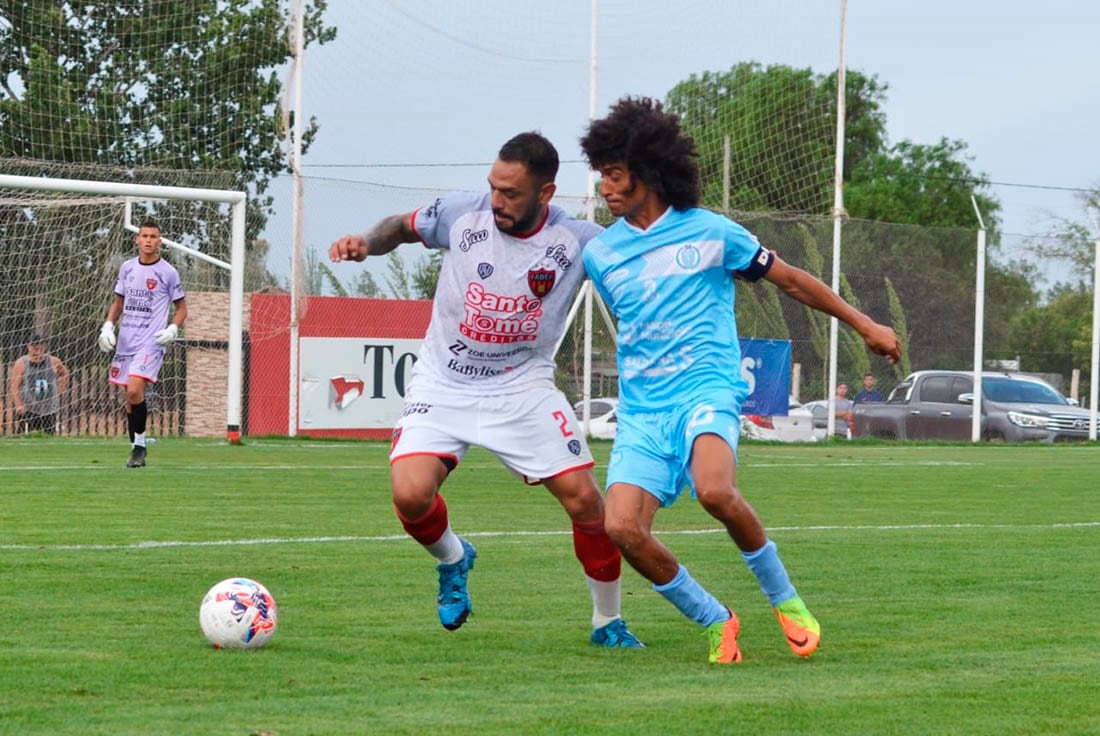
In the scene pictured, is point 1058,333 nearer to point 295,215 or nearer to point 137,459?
point 295,215

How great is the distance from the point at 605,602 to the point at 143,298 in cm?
1032

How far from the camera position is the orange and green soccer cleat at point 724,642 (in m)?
5.71

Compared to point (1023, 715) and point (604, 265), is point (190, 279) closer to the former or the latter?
point (604, 265)

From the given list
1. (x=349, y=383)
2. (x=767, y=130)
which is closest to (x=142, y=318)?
(x=349, y=383)

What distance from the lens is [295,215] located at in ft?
76.0

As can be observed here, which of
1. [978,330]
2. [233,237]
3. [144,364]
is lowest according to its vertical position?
[144,364]

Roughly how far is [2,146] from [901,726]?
22153mm

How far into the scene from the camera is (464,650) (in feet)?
19.1

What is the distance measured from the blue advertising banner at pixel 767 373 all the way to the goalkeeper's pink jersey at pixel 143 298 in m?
10.8

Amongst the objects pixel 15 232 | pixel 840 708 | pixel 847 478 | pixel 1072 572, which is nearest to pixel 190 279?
pixel 15 232

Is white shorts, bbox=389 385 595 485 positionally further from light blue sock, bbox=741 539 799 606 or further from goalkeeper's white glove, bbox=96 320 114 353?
goalkeeper's white glove, bbox=96 320 114 353

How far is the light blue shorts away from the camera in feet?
19.3

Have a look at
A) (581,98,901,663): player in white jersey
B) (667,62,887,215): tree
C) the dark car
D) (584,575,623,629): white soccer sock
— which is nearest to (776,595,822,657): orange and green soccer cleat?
(581,98,901,663): player in white jersey

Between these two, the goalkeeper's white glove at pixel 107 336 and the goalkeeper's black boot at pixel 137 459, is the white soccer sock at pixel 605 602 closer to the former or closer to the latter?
the goalkeeper's black boot at pixel 137 459
